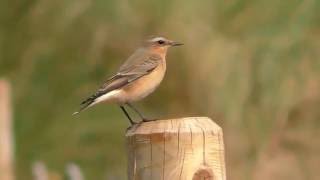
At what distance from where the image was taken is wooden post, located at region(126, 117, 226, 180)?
3.28 metres

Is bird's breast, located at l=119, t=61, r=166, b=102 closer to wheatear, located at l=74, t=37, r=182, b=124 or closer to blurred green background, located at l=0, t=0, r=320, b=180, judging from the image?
wheatear, located at l=74, t=37, r=182, b=124

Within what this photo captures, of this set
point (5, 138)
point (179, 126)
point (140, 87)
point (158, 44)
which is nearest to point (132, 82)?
point (140, 87)

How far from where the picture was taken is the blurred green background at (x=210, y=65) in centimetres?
684

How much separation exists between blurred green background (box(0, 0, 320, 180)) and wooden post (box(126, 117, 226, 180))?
343 centimetres

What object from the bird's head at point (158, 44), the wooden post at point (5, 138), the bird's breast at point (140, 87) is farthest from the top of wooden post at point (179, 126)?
the wooden post at point (5, 138)

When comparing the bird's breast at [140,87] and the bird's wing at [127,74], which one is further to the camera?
the bird's breast at [140,87]

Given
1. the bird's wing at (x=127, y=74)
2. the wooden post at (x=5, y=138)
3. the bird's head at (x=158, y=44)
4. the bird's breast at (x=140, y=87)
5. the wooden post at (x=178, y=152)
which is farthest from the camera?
the wooden post at (x=5, y=138)

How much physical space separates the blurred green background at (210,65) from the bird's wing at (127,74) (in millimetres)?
1618

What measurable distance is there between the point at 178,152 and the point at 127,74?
1877 mm

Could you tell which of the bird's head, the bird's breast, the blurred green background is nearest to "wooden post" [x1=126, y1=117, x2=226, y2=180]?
the bird's breast

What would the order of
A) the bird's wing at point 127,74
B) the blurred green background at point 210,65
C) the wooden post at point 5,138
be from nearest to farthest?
the bird's wing at point 127,74
the wooden post at point 5,138
the blurred green background at point 210,65

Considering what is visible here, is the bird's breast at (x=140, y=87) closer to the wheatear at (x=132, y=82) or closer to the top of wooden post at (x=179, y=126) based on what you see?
the wheatear at (x=132, y=82)

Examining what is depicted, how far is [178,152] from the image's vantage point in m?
3.28

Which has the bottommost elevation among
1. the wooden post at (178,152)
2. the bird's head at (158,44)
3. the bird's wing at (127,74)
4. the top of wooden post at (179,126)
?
the wooden post at (178,152)
